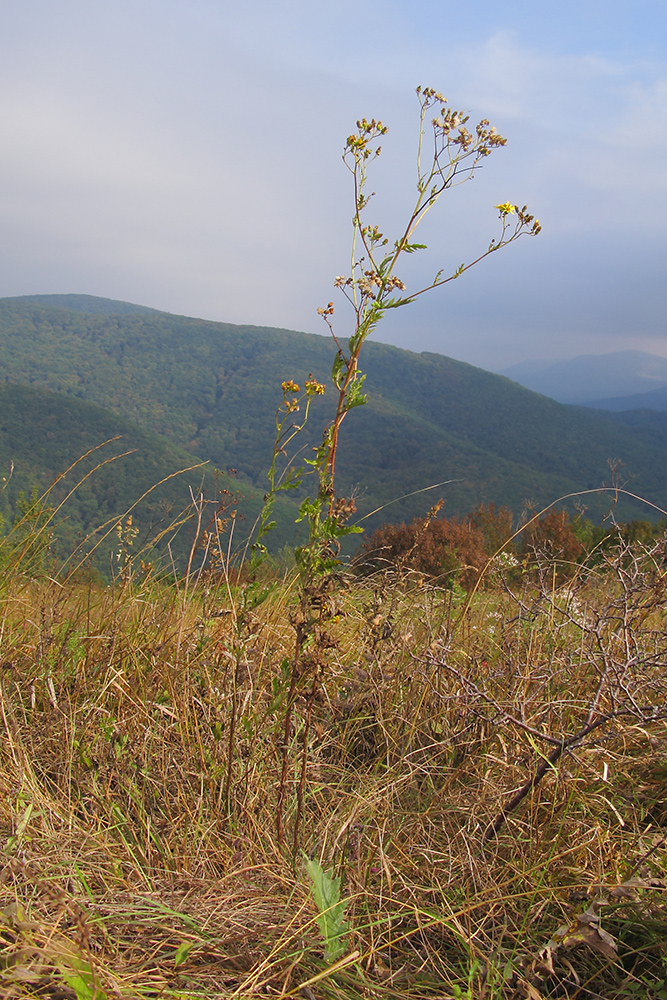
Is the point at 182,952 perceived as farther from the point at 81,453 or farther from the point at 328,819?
the point at 81,453

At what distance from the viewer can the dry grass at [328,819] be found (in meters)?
1.12

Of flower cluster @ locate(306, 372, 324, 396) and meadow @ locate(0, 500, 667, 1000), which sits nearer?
meadow @ locate(0, 500, 667, 1000)

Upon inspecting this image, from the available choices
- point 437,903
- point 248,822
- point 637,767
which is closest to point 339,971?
point 437,903

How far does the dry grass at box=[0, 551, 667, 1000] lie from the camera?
1119mm

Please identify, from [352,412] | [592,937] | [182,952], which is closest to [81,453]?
[352,412]

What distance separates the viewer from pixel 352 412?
82938 millimetres

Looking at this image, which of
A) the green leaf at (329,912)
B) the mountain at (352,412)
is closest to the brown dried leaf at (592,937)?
the green leaf at (329,912)

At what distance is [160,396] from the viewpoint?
110 metres

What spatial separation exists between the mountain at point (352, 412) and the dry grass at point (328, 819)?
43836 millimetres

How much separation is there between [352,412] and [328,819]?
8254 centimetres

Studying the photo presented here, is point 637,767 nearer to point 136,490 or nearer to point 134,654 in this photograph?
point 134,654

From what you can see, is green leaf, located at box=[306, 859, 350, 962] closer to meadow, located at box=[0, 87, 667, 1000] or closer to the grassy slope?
meadow, located at box=[0, 87, 667, 1000]

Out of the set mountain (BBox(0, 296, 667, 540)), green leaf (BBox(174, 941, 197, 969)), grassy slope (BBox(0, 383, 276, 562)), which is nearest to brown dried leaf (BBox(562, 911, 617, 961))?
green leaf (BBox(174, 941, 197, 969))

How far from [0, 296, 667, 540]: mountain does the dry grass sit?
144 feet
